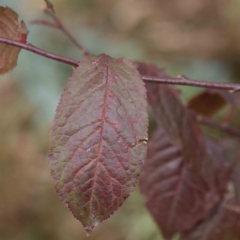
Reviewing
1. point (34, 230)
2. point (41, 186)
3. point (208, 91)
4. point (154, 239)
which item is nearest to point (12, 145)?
point (41, 186)

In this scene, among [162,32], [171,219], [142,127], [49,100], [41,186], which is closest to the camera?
[142,127]

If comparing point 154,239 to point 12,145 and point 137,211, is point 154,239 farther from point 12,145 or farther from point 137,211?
point 12,145

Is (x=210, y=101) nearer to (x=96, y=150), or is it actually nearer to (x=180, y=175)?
(x=180, y=175)

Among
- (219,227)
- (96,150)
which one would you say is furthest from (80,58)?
(96,150)

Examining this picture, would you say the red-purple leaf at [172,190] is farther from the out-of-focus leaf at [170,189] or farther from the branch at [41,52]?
the branch at [41,52]

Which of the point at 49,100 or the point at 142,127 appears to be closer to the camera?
the point at 142,127

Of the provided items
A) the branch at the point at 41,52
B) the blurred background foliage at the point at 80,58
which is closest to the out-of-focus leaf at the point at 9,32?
the branch at the point at 41,52

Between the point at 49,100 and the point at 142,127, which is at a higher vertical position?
the point at 49,100

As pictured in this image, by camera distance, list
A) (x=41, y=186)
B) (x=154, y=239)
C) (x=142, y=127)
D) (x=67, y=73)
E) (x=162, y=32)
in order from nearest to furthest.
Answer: (x=142, y=127) < (x=154, y=239) < (x=41, y=186) < (x=67, y=73) < (x=162, y=32)
